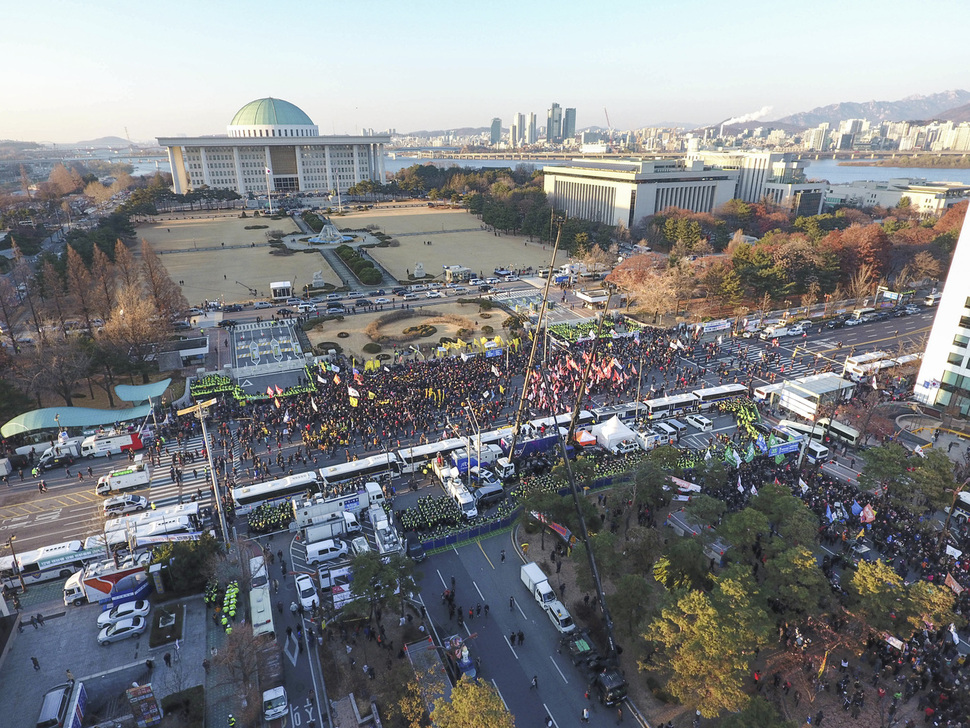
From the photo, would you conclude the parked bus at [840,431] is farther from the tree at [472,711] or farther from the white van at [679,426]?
the tree at [472,711]

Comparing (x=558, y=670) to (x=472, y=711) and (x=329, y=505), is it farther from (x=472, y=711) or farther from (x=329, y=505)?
(x=329, y=505)

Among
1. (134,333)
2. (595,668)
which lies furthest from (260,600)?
(134,333)

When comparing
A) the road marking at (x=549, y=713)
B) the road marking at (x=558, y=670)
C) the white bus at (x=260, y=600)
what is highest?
the white bus at (x=260, y=600)

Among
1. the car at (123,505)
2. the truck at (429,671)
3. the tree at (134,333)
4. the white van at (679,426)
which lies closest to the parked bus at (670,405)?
the white van at (679,426)

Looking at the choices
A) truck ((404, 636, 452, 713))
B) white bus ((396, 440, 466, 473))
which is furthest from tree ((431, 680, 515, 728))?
white bus ((396, 440, 466, 473))

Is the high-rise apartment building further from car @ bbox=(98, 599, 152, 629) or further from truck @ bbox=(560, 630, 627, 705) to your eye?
car @ bbox=(98, 599, 152, 629)

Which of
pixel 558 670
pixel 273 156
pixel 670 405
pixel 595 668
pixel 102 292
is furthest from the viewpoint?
pixel 273 156
